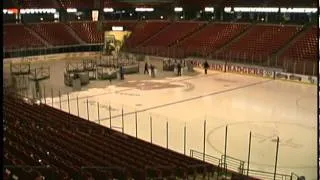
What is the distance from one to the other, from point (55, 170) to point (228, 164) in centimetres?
649

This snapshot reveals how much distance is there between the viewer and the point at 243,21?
40500 mm

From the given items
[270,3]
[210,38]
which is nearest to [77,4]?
[210,38]

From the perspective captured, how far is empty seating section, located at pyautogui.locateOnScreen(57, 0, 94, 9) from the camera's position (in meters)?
45.8

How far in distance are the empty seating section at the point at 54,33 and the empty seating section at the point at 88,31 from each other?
45.7 inches

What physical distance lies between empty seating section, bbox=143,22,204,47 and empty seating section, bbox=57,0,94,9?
9.44m

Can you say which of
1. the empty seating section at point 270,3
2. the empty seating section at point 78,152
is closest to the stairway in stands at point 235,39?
the empty seating section at point 270,3

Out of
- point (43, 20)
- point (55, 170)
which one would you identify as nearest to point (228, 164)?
point (55, 170)

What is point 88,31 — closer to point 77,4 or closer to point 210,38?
point 77,4

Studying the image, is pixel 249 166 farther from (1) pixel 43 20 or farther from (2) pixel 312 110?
(1) pixel 43 20

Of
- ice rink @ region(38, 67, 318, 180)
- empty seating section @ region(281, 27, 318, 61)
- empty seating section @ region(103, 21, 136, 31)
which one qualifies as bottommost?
ice rink @ region(38, 67, 318, 180)

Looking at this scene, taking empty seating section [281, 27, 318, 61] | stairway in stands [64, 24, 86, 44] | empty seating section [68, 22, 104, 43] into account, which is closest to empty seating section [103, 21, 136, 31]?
empty seating section [68, 22, 104, 43]

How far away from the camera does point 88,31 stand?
146ft

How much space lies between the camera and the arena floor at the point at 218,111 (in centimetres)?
1404

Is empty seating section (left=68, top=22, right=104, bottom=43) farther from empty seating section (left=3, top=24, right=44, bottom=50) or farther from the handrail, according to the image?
the handrail
